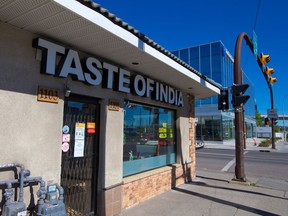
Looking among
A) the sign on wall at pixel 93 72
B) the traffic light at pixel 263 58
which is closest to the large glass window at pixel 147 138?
the sign on wall at pixel 93 72

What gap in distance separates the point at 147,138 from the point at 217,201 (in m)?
2.37

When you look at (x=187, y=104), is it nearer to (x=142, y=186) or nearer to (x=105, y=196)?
(x=142, y=186)

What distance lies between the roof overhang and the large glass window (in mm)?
1177

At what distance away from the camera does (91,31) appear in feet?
13.8

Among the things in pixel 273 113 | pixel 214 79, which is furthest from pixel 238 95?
pixel 214 79

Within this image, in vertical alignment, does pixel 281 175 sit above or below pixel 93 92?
below

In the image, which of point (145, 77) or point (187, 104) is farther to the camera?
point (187, 104)

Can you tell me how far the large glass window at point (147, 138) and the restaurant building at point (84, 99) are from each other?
3 centimetres

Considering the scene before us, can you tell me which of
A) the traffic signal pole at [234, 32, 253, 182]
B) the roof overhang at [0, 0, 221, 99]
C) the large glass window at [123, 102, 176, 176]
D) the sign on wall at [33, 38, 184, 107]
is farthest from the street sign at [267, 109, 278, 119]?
the roof overhang at [0, 0, 221, 99]

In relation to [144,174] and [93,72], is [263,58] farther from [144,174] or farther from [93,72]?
[93,72]

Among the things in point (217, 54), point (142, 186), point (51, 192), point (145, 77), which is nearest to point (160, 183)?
point (142, 186)

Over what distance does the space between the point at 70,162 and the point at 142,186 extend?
2.29 m

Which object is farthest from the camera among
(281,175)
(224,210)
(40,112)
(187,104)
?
(281,175)

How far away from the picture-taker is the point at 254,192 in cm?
797
